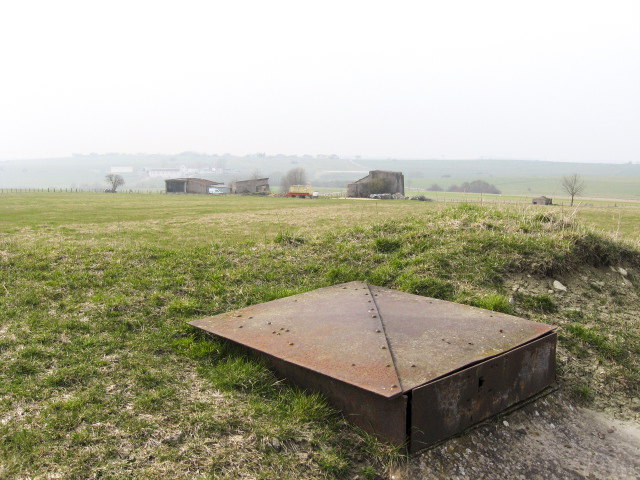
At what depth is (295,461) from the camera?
3.58 metres

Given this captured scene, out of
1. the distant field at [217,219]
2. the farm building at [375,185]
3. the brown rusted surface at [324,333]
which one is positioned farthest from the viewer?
the farm building at [375,185]

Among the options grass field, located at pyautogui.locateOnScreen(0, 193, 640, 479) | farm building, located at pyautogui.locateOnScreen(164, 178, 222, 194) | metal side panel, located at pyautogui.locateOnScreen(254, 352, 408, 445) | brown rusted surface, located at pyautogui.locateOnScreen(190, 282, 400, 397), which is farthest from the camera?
farm building, located at pyautogui.locateOnScreen(164, 178, 222, 194)

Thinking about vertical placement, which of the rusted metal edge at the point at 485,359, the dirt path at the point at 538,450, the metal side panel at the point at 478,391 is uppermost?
the rusted metal edge at the point at 485,359

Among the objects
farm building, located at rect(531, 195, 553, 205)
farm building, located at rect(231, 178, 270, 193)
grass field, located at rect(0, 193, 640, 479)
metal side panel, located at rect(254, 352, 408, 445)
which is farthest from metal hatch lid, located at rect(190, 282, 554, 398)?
farm building, located at rect(231, 178, 270, 193)

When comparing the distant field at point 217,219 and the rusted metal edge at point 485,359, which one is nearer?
the rusted metal edge at point 485,359

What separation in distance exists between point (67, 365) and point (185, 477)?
87.6 inches

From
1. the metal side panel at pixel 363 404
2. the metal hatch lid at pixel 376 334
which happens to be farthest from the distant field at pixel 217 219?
the metal side panel at pixel 363 404

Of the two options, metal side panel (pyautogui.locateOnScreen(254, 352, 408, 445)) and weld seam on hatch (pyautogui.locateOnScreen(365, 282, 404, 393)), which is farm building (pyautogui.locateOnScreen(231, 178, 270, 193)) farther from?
metal side panel (pyautogui.locateOnScreen(254, 352, 408, 445))

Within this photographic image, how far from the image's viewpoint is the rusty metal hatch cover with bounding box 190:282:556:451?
385 centimetres

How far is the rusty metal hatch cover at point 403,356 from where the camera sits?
3.85 m

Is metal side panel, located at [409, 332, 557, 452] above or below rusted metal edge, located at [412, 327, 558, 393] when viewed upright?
below

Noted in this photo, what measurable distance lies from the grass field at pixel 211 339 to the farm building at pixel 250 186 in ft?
201

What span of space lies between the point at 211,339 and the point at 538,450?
3.36 meters

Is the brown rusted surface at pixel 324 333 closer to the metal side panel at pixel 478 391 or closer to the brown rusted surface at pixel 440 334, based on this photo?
the brown rusted surface at pixel 440 334
